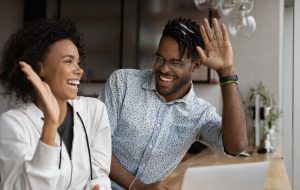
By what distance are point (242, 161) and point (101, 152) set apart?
2.18m

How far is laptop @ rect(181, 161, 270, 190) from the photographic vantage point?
1273mm

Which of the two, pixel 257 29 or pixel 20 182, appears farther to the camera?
pixel 257 29

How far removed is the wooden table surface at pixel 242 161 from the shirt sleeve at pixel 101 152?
1.68 ft

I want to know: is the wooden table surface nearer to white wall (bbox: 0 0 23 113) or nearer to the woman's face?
the woman's face

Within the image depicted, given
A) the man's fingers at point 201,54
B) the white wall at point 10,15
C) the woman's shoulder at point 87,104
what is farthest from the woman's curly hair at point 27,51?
the white wall at point 10,15

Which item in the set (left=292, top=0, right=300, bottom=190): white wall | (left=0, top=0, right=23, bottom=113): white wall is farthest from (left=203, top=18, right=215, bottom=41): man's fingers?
(left=0, top=0, right=23, bottom=113): white wall

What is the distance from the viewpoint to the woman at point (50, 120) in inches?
45.6

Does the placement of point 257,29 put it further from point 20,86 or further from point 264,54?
point 20,86

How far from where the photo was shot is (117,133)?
1764 millimetres

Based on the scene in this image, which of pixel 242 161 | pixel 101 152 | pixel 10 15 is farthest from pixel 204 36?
pixel 10 15

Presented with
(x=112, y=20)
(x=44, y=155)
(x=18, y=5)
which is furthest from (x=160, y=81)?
(x=18, y=5)

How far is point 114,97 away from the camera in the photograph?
177 centimetres

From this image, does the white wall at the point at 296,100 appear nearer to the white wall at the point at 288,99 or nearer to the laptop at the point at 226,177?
the white wall at the point at 288,99

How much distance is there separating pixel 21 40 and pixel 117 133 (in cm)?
55
